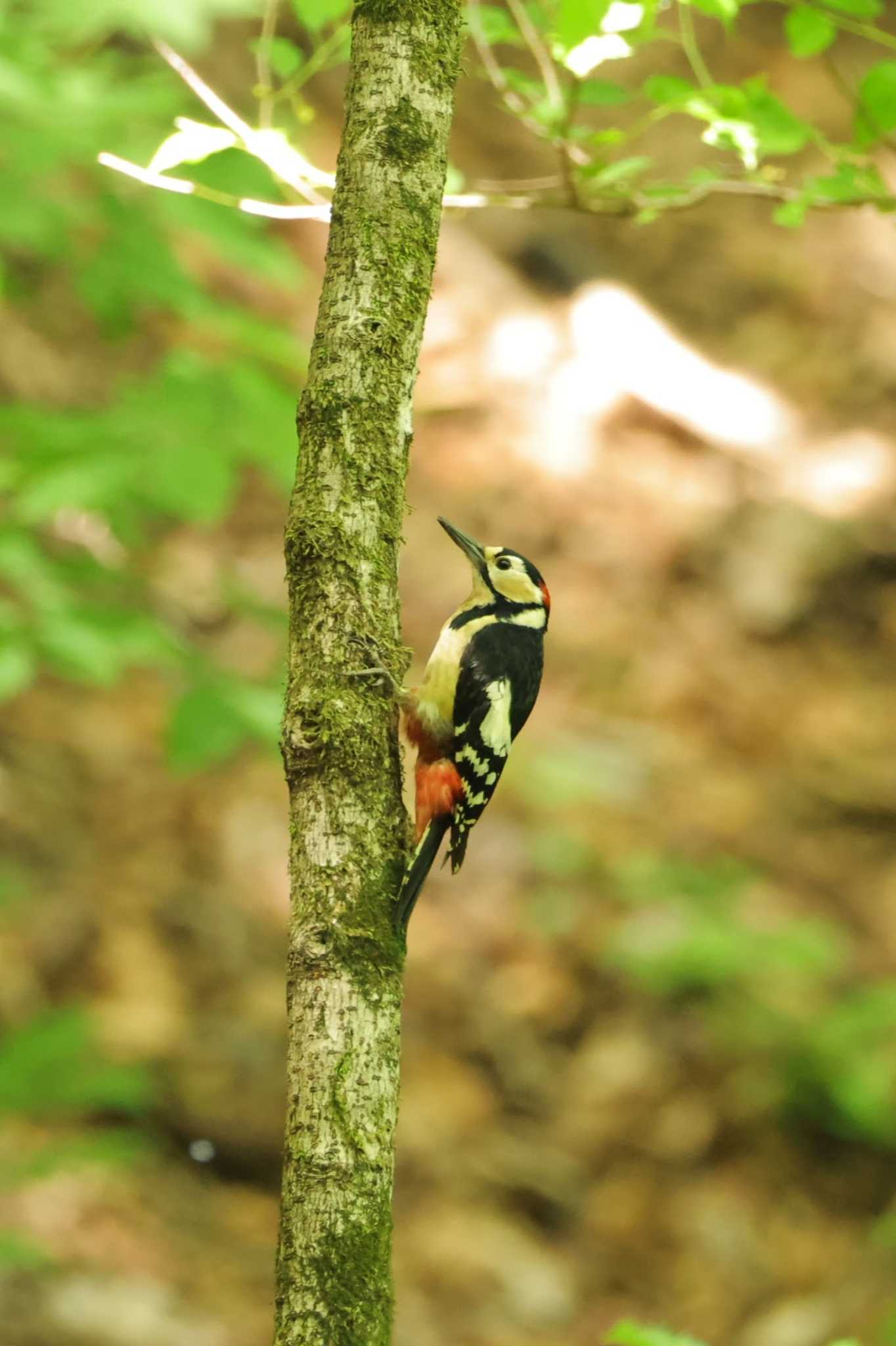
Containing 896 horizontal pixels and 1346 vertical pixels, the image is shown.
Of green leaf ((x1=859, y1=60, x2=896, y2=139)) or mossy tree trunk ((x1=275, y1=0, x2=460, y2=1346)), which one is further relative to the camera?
green leaf ((x1=859, y1=60, x2=896, y2=139))

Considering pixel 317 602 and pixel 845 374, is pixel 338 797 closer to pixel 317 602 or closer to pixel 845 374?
pixel 317 602

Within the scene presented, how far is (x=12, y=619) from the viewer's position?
3910 millimetres

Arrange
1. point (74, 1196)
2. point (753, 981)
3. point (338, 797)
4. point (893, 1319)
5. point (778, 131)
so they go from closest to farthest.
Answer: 1. point (338, 797)
2. point (778, 131)
3. point (893, 1319)
4. point (74, 1196)
5. point (753, 981)

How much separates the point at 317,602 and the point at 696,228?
9.42 meters

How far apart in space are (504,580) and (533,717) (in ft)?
13.3

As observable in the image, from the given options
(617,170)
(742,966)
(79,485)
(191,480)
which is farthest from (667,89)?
(742,966)

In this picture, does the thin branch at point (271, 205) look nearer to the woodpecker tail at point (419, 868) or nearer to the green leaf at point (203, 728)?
the woodpecker tail at point (419, 868)

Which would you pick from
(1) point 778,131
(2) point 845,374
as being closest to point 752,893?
(2) point 845,374

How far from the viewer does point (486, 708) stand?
314 centimetres

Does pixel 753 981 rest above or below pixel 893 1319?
above

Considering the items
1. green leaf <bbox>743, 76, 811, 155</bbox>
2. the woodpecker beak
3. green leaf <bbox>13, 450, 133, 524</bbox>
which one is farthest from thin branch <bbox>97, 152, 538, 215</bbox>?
green leaf <bbox>13, 450, 133, 524</bbox>

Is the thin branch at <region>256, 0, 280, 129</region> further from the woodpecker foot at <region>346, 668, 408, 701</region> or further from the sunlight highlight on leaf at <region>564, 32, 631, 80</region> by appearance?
the woodpecker foot at <region>346, 668, 408, 701</region>

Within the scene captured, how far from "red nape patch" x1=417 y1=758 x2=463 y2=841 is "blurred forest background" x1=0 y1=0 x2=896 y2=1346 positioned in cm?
86

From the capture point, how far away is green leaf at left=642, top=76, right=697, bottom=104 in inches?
94.4
